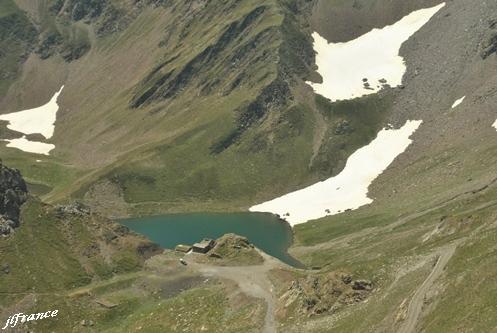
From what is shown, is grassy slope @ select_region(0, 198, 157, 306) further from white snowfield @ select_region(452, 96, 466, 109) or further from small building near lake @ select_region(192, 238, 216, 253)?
white snowfield @ select_region(452, 96, 466, 109)

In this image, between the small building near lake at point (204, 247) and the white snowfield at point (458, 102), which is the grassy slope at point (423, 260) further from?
the white snowfield at point (458, 102)

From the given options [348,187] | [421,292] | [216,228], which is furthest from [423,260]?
[348,187]

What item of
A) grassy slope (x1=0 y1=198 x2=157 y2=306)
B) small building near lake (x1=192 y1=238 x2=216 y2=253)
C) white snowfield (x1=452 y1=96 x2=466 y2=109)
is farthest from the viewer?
white snowfield (x1=452 y1=96 x2=466 y2=109)

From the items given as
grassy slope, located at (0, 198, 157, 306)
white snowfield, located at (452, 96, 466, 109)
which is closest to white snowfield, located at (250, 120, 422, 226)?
white snowfield, located at (452, 96, 466, 109)

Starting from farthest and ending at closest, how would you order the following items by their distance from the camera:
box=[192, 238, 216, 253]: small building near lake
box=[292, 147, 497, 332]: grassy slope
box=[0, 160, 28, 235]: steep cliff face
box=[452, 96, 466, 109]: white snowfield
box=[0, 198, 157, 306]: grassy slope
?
box=[452, 96, 466, 109]: white snowfield < box=[192, 238, 216, 253]: small building near lake < box=[0, 160, 28, 235]: steep cliff face < box=[0, 198, 157, 306]: grassy slope < box=[292, 147, 497, 332]: grassy slope

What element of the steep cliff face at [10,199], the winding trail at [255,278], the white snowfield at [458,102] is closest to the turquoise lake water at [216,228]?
the winding trail at [255,278]

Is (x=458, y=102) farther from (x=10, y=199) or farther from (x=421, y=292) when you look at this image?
(x=421, y=292)

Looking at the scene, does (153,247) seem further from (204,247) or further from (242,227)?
(242,227)
